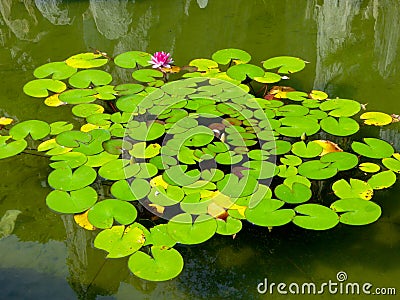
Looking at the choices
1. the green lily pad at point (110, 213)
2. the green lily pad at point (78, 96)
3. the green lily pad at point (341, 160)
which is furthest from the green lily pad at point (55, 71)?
the green lily pad at point (341, 160)

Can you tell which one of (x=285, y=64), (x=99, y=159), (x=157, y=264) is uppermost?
(x=285, y=64)

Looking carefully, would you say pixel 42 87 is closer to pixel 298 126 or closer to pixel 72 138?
pixel 72 138

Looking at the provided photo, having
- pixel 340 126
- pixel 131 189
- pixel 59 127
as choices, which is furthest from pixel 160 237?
pixel 340 126

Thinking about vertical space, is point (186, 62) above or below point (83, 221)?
above

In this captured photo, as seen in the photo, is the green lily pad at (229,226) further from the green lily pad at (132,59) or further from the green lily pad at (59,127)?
the green lily pad at (132,59)

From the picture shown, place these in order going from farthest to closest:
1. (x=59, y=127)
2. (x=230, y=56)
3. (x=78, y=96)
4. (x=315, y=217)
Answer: (x=230, y=56) → (x=78, y=96) → (x=59, y=127) → (x=315, y=217)

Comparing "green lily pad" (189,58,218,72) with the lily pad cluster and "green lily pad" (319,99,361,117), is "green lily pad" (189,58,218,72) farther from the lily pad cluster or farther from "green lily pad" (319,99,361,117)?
"green lily pad" (319,99,361,117)

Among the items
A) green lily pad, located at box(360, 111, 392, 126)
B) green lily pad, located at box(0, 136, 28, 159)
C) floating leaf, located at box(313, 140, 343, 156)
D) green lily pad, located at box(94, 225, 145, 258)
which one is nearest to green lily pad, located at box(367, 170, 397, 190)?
floating leaf, located at box(313, 140, 343, 156)

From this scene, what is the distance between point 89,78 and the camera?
6.00 feet

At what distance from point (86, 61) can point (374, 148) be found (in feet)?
3.47

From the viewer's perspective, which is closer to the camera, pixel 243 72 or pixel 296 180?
pixel 296 180

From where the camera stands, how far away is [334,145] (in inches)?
61.1

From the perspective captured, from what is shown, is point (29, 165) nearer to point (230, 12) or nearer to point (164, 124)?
point (164, 124)

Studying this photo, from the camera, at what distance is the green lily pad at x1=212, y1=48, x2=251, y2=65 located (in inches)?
76.1
